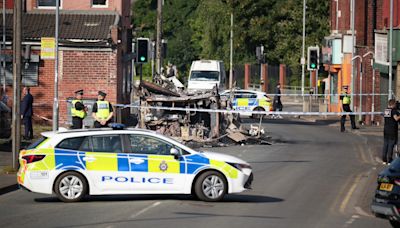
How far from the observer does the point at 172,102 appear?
111ft

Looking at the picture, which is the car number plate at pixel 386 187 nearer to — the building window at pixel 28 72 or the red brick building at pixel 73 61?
the red brick building at pixel 73 61

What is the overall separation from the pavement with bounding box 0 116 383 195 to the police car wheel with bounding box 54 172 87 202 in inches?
85.8

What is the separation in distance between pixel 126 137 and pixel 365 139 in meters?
22.1

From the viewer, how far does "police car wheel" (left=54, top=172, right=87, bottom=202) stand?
18.1 m

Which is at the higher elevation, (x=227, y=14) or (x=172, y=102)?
(x=227, y=14)

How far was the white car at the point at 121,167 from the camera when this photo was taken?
1809 centimetres

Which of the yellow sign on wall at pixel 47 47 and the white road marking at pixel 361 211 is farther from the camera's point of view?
the yellow sign on wall at pixel 47 47


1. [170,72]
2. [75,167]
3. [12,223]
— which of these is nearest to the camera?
[12,223]

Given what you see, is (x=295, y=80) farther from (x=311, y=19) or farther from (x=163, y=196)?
(x=163, y=196)

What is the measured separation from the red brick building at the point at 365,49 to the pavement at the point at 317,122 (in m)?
1.81

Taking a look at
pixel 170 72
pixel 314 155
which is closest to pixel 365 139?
pixel 314 155

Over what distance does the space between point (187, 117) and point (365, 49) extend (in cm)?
2468

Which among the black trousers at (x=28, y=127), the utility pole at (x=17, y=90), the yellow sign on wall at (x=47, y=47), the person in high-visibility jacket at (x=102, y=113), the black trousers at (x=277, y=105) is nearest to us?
the utility pole at (x=17, y=90)

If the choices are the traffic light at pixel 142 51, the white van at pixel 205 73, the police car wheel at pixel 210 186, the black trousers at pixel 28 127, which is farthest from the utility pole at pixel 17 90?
the white van at pixel 205 73
